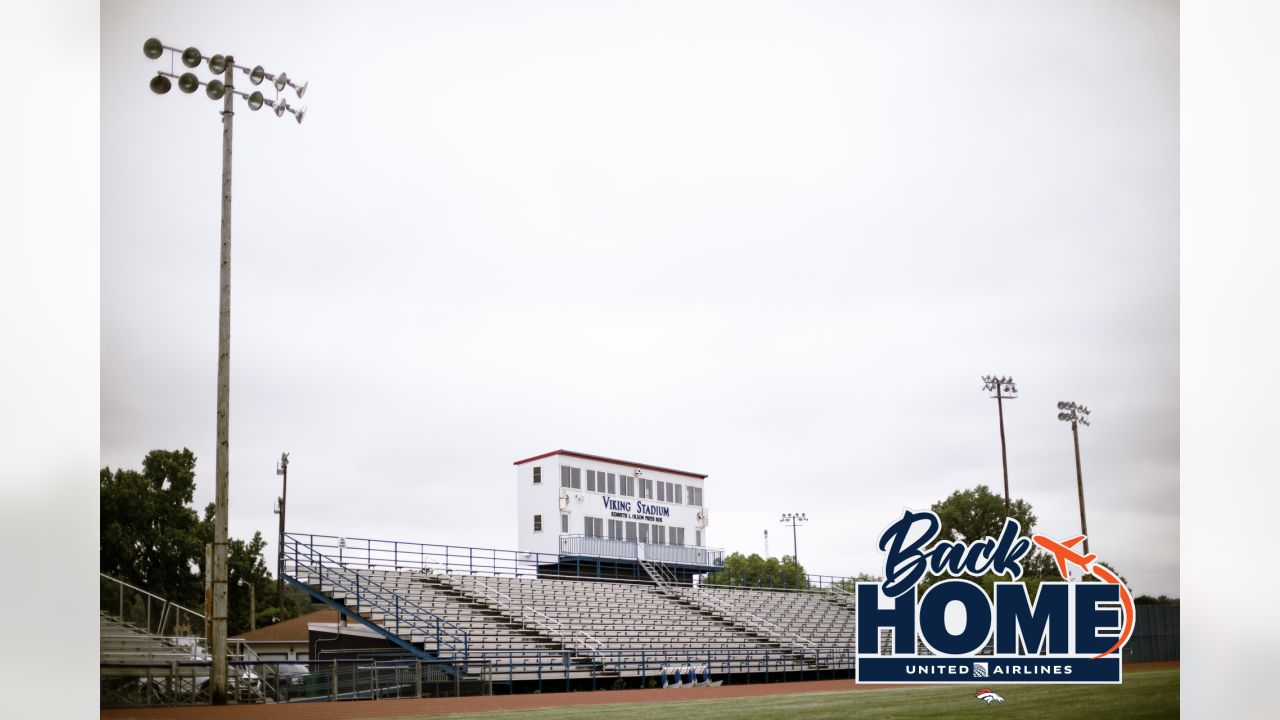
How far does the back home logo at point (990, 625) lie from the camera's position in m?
11.8

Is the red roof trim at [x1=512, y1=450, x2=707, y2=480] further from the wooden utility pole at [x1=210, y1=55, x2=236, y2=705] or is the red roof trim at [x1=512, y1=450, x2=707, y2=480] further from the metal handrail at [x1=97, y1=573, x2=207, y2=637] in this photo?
the wooden utility pole at [x1=210, y1=55, x2=236, y2=705]

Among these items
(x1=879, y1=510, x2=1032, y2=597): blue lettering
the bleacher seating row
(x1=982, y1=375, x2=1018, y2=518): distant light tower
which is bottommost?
the bleacher seating row

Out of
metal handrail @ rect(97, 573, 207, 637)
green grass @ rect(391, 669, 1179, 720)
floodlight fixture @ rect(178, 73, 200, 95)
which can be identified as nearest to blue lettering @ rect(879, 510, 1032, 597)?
green grass @ rect(391, 669, 1179, 720)

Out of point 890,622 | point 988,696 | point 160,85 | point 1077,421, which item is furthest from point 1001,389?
point 160,85

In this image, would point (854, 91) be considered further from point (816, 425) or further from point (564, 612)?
point (564, 612)

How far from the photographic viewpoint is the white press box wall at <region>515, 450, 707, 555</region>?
55.4ft

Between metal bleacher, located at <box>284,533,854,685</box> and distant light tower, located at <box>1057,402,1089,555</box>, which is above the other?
distant light tower, located at <box>1057,402,1089,555</box>

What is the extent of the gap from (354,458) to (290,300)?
2.32 meters

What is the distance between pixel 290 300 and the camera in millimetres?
14031

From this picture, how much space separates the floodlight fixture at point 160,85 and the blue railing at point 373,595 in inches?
224

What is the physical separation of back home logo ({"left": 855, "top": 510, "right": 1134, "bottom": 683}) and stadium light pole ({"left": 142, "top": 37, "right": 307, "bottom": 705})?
21.3ft

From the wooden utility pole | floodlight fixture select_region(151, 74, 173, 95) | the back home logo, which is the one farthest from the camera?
floodlight fixture select_region(151, 74, 173, 95)

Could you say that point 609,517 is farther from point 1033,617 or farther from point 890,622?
point 1033,617

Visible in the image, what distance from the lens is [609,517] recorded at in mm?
18422
